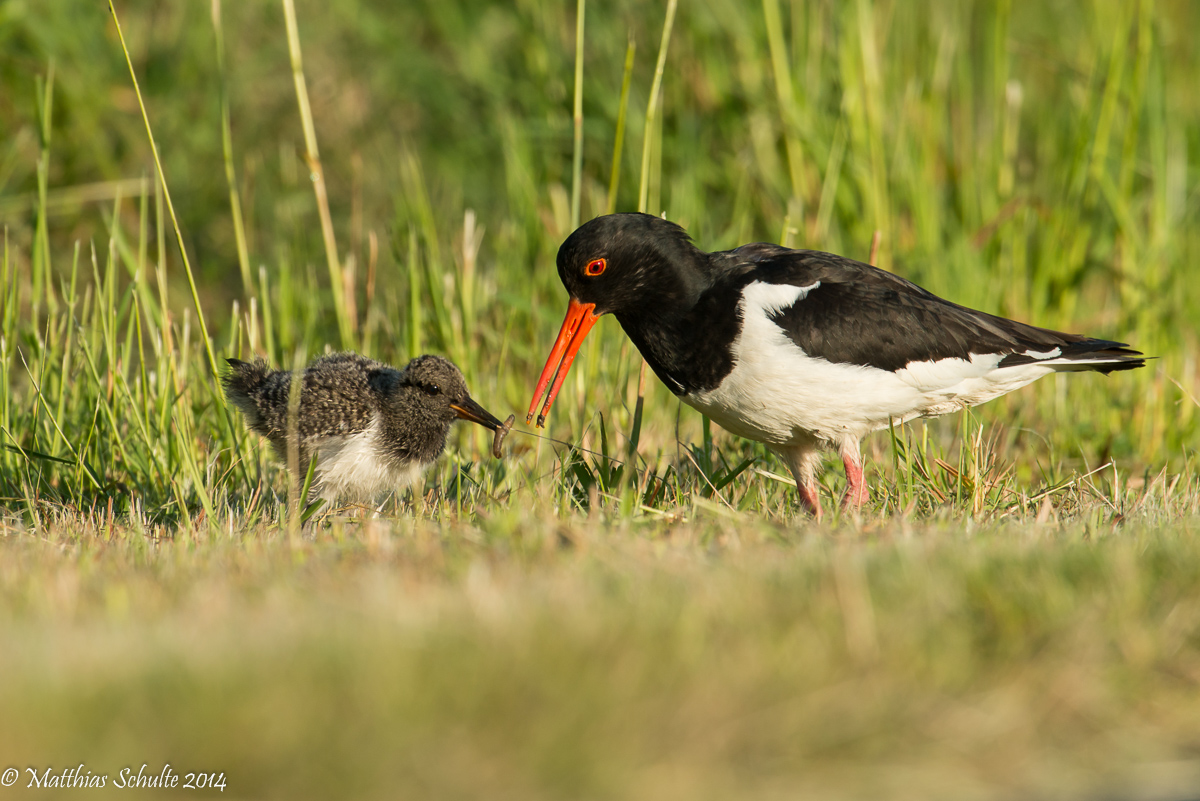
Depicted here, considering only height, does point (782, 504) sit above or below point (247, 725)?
below

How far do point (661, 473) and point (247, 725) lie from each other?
10.7 feet

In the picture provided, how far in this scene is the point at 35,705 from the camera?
88.3 inches

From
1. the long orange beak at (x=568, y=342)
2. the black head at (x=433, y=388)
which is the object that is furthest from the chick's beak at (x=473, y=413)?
the long orange beak at (x=568, y=342)

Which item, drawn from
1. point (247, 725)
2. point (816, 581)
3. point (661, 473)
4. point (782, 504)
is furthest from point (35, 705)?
point (661, 473)

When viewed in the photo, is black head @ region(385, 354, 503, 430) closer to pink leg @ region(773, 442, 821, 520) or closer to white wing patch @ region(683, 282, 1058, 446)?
white wing patch @ region(683, 282, 1058, 446)

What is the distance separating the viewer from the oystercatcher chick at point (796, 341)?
424 centimetres

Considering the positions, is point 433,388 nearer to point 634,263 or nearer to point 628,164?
point 634,263

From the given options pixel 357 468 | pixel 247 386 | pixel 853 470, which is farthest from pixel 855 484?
pixel 247 386

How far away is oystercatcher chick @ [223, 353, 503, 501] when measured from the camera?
473cm

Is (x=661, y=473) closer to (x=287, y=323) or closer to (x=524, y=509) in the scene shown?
(x=524, y=509)

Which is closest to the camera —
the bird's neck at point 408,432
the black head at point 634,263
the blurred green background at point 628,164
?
the black head at point 634,263

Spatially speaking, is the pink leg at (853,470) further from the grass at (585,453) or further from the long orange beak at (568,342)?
the long orange beak at (568,342)

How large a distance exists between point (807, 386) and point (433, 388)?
167cm

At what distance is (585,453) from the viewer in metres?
5.49
